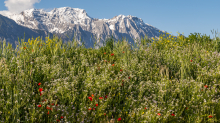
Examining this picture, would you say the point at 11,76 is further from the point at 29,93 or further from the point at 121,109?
the point at 121,109

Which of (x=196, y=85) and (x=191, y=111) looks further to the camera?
(x=196, y=85)

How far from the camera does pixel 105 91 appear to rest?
4.12 meters

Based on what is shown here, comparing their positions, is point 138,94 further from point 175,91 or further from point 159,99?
point 175,91

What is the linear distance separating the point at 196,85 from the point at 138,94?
1.52 metres

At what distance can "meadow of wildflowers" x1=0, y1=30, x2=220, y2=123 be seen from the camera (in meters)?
3.19

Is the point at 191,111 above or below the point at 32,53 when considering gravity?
below

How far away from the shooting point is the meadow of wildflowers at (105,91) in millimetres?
3191

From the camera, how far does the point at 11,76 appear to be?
3.75m

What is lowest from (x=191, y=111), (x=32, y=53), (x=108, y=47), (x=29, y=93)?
(x=191, y=111)

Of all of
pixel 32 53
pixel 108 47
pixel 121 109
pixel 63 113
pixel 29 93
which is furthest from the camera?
pixel 108 47

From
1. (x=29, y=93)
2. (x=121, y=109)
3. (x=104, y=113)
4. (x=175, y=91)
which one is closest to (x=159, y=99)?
(x=175, y=91)

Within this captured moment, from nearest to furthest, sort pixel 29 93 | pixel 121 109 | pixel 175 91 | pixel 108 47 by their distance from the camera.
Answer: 1. pixel 29 93
2. pixel 121 109
3. pixel 175 91
4. pixel 108 47

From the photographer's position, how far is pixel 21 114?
3.20 metres

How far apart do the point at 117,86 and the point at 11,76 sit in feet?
8.40
